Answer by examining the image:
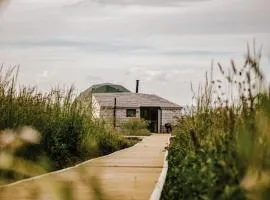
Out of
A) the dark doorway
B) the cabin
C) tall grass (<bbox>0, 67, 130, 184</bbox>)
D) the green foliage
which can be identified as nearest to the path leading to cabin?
tall grass (<bbox>0, 67, 130, 184</bbox>)

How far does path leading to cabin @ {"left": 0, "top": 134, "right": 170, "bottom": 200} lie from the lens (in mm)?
1029

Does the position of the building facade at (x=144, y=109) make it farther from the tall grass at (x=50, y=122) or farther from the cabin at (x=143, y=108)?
the tall grass at (x=50, y=122)

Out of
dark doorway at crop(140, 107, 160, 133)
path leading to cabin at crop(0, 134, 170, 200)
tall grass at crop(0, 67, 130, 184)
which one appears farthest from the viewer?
dark doorway at crop(140, 107, 160, 133)

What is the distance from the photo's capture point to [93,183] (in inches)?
41.3

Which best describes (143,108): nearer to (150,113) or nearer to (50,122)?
(150,113)

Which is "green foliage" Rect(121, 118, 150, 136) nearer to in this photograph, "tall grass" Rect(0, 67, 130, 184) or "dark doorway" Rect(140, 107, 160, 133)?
"dark doorway" Rect(140, 107, 160, 133)

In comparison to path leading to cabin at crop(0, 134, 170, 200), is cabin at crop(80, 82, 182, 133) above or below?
above

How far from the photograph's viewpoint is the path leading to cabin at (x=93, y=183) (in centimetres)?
103

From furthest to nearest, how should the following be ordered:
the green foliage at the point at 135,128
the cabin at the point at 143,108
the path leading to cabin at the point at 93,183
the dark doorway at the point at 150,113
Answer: the dark doorway at the point at 150,113 → the cabin at the point at 143,108 → the green foliage at the point at 135,128 → the path leading to cabin at the point at 93,183

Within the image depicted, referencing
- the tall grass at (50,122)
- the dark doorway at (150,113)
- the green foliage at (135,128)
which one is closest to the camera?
the tall grass at (50,122)

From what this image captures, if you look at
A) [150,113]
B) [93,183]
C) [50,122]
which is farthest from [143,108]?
[93,183]

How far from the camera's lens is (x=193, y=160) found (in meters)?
6.18

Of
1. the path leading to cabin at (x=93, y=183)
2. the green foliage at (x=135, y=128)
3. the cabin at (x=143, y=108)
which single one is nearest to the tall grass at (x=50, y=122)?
the path leading to cabin at (x=93, y=183)

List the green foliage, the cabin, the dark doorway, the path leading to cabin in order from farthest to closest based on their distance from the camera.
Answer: the dark doorway → the cabin → the green foliage → the path leading to cabin
